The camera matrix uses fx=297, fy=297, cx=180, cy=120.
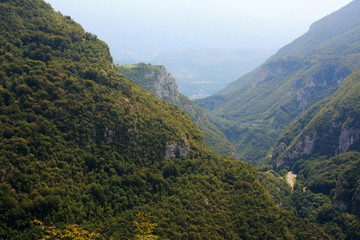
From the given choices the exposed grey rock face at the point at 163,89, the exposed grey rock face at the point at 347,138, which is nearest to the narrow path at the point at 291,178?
the exposed grey rock face at the point at 347,138

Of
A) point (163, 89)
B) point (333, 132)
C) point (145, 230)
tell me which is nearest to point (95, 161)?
point (145, 230)

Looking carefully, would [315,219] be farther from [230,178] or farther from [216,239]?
[216,239]

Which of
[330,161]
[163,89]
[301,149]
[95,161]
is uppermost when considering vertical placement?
[163,89]

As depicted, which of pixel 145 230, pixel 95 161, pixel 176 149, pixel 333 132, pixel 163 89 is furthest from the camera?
pixel 163 89

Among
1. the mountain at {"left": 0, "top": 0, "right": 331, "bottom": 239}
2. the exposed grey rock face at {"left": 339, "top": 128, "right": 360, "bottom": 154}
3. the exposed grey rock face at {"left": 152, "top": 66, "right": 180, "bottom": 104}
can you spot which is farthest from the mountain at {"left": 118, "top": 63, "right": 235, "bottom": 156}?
the mountain at {"left": 0, "top": 0, "right": 331, "bottom": 239}

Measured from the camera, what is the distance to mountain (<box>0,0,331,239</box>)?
160 ft

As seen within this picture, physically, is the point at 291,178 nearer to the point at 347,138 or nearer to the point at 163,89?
the point at 347,138

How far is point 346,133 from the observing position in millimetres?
145750

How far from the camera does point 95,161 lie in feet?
201

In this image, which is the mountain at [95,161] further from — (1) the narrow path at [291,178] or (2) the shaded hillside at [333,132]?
(2) the shaded hillside at [333,132]

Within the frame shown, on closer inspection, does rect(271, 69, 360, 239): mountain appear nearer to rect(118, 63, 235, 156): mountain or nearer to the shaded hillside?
the shaded hillside

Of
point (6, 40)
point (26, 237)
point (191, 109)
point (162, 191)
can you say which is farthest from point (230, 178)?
point (191, 109)

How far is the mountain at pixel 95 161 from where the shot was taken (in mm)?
48781

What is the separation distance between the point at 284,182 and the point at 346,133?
130 ft
